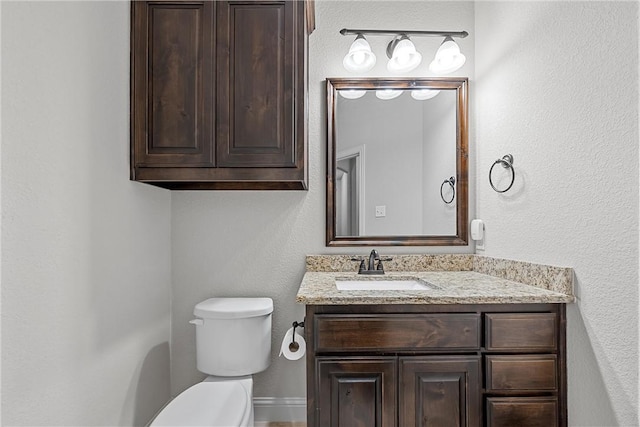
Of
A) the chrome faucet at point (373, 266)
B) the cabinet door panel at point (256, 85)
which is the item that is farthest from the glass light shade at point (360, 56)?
the chrome faucet at point (373, 266)

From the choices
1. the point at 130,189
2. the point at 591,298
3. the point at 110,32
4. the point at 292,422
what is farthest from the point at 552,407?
the point at 110,32

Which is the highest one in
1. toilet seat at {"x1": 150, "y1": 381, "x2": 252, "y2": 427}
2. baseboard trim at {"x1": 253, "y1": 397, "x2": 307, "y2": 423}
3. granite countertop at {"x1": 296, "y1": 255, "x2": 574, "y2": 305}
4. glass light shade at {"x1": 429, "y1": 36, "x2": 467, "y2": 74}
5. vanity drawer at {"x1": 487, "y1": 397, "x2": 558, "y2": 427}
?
glass light shade at {"x1": 429, "y1": 36, "x2": 467, "y2": 74}

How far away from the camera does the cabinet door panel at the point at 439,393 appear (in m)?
1.51

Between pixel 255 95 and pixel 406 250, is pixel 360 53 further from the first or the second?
pixel 406 250

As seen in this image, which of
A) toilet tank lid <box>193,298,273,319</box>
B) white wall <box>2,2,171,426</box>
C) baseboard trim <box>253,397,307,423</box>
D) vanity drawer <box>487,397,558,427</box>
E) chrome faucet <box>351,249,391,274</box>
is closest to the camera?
white wall <box>2,2,171,426</box>

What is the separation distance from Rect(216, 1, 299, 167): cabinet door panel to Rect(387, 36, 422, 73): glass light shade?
62cm

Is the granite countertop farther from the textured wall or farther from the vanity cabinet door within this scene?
the vanity cabinet door

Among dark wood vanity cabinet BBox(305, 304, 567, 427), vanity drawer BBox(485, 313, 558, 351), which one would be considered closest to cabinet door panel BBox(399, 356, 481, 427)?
dark wood vanity cabinet BBox(305, 304, 567, 427)

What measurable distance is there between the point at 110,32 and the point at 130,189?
0.64 m

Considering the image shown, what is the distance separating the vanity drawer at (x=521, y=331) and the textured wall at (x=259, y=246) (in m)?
0.80

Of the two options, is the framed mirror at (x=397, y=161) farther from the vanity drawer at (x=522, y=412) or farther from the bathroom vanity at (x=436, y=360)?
the vanity drawer at (x=522, y=412)

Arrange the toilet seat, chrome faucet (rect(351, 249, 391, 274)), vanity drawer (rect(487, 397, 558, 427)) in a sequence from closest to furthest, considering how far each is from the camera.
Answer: vanity drawer (rect(487, 397, 558, 427)) → the toilet seat → chrome faucet (rect(351, 249, 391, 274))

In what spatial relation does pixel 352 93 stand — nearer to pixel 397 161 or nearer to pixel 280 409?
pixel 397 161

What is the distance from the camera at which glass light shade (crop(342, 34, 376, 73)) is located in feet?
7.02
